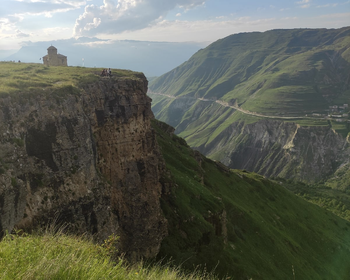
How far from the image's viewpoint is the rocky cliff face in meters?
21.5

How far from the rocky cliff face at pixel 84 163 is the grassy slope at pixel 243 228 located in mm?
5485

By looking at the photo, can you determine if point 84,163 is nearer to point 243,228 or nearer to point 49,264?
point 49,264

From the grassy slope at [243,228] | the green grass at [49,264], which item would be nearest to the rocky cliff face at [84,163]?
the grassy slope at [243,228]

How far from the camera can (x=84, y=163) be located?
25734 millimetres

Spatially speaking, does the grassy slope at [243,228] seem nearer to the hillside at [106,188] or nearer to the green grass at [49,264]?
the hillside at [106,188]

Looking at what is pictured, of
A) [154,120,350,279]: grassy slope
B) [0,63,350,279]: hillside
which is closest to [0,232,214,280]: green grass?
[0,63,350,279]: hillside

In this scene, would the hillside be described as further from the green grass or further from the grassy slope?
the grassy slope

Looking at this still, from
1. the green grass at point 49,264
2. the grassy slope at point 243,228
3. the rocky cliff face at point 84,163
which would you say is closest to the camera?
the green grass at point 49,264

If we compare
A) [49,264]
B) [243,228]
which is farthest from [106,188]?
[243,228]

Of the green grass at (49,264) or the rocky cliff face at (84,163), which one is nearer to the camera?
the green grass at (49,264)

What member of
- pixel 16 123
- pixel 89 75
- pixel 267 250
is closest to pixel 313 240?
pixel 267 250

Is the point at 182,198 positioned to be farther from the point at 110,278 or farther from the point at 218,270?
the point at 110,278

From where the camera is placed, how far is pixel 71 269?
9352mm

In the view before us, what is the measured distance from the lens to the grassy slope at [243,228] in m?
40.7
